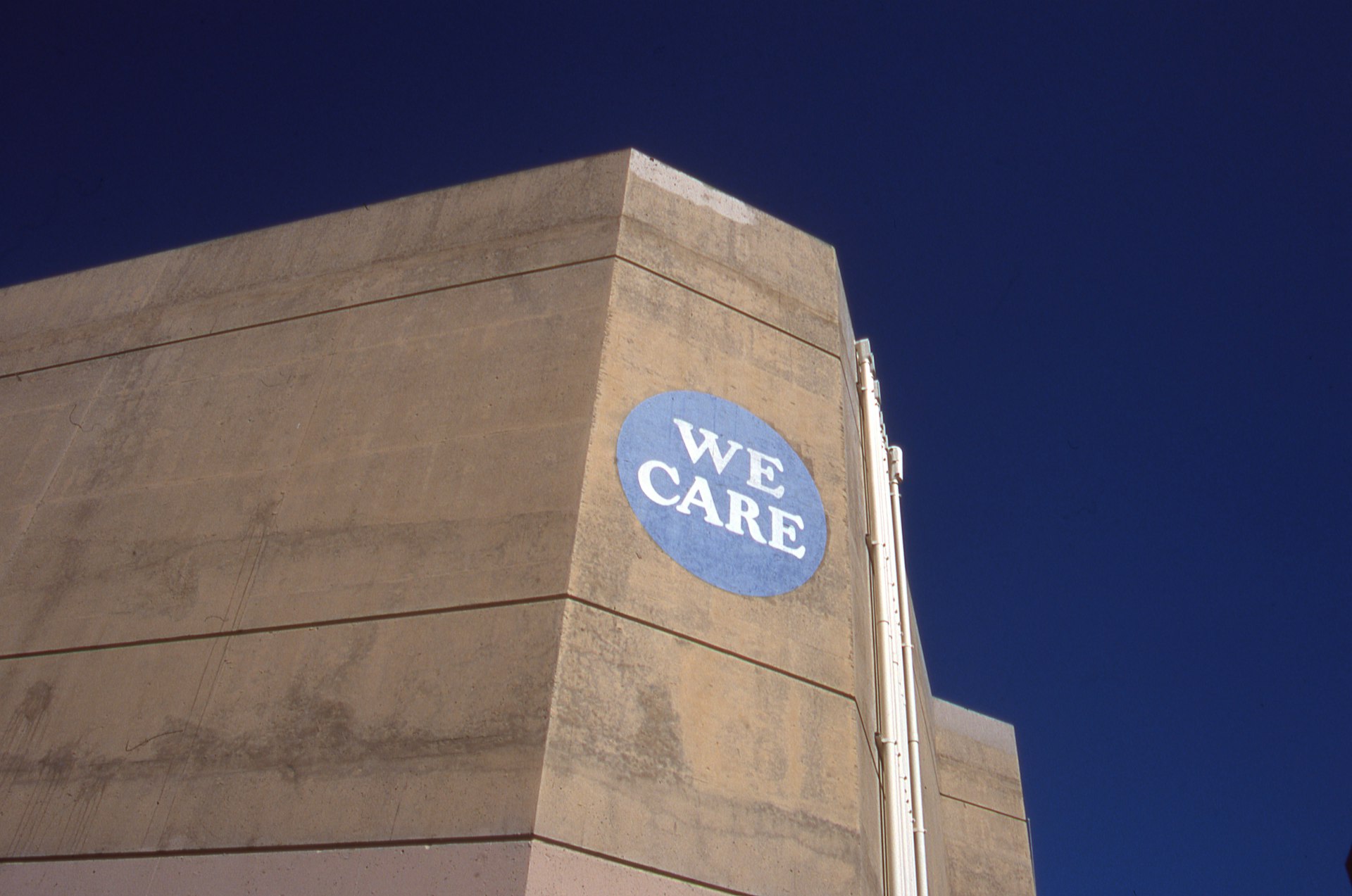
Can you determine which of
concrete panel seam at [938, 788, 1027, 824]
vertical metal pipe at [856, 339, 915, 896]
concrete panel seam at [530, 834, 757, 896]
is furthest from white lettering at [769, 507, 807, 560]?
concrete panel seam at [938, 788, 1027, 824]

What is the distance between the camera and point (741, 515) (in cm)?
683

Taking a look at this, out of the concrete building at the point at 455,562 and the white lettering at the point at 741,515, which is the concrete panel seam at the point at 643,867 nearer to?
the concrete building at the point at 455,562

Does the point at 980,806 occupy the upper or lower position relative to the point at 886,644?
upper

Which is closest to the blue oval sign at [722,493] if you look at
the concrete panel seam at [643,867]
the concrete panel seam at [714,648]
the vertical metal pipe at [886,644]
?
the concrete panel seam at [714,648]

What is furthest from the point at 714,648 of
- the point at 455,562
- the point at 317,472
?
the point at 317,472

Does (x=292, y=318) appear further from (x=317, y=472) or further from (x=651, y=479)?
(x=651, y=479)

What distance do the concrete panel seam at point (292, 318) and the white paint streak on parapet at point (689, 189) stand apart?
1.14m

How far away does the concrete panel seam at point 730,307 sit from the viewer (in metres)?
7.66

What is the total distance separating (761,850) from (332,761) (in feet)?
7.77

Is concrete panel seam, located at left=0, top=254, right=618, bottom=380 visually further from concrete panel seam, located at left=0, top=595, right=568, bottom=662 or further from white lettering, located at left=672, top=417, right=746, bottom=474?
concrete panel seam, located at left=0, top=595, right=568, bottom=662

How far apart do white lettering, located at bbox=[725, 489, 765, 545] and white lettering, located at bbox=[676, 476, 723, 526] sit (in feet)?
0.30

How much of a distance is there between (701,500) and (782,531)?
0.59m

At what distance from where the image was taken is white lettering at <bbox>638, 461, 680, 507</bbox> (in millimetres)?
6566

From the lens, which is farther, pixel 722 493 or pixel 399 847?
pixel 722 493
